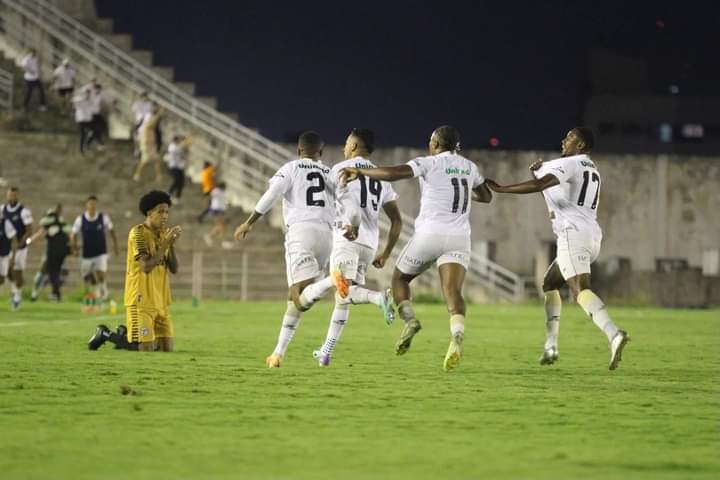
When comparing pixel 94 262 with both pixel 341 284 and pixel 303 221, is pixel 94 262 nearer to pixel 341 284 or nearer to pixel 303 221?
pixel 303 221

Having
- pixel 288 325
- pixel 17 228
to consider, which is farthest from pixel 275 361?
pixel 17 228

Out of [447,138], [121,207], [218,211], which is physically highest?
[121,207]

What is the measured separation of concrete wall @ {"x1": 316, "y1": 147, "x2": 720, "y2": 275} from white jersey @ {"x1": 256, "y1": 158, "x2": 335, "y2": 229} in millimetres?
28568

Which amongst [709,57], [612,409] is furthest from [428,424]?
[709,57]

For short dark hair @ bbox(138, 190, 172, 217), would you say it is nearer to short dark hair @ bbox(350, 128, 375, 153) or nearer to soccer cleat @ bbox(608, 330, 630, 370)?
short dark hair @ bbox(350, 128, 375, 153)

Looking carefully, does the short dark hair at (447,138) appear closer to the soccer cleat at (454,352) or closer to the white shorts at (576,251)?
the white shorts at (576,251)

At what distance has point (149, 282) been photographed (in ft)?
53.8

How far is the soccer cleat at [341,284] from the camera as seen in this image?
45.4 feet

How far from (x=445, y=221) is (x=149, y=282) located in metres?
3.93

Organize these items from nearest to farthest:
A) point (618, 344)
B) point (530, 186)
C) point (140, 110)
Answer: point (618, 344) < point (530, 186) < point (140, 110)

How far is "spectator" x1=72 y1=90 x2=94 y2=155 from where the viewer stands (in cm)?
3919

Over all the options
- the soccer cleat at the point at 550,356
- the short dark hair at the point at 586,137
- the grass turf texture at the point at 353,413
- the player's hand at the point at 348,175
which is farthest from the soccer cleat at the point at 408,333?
the short dark hair at the point at 586,137

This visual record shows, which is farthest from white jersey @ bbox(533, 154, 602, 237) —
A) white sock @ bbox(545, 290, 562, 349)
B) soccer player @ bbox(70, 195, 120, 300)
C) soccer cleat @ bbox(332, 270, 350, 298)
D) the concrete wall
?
the concrete wall

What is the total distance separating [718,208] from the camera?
44844 millimetres
